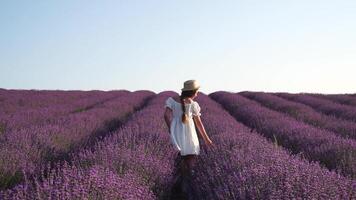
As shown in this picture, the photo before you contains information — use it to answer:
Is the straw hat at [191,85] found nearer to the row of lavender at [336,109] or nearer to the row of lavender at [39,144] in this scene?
the row of lavender at [39,144]

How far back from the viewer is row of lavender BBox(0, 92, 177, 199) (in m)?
3.12

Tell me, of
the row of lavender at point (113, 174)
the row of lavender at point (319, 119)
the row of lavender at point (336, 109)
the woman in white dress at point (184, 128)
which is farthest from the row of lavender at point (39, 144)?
the row of lavender at point (336, 109)

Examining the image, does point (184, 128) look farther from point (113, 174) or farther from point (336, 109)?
point (336, 109)

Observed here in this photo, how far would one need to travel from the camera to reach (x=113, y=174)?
376 centimetres

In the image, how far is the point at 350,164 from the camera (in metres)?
5.28

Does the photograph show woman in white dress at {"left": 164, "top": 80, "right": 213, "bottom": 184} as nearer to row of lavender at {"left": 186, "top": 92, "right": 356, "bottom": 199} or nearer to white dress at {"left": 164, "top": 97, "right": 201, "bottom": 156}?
white dress at {"left": 164, "top": 97, "right": 201, "bottom": 156}

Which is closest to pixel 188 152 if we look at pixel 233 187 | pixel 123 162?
pixel 123 162

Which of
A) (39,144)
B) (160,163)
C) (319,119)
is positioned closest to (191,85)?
(160,163)

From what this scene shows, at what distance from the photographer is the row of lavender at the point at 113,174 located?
3119 millimetres

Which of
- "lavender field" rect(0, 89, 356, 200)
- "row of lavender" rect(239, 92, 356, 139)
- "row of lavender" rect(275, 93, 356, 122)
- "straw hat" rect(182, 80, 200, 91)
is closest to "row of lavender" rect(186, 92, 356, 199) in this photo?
"lavender field" rect(0, 89, 356, 200)

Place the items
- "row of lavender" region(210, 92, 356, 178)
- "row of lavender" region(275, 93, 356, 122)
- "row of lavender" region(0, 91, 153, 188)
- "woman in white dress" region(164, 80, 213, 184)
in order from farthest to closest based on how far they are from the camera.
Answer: "row of lavender" region(275, 93, 356, 122) < "row of lavender" region(210, 92, 356, 178) < "row of lavender" region(0, 91, 153, 188) < "woman in white dress" region(164, 80, 213, 184)

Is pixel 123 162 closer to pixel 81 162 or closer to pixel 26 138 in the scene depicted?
pixel 81 162

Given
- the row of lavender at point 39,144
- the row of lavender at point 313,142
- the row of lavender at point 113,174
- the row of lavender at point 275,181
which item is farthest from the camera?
the row of lavender at point 313,142

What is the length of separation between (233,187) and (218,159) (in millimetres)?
1317
